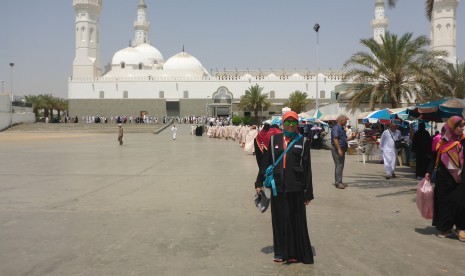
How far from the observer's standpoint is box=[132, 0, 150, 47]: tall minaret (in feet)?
240

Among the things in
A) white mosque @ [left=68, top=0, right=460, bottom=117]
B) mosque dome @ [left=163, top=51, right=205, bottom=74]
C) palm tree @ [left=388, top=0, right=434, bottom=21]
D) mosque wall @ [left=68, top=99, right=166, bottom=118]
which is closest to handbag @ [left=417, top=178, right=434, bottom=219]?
palm tree @ [left=388, top=0, right=434, bottom=21]

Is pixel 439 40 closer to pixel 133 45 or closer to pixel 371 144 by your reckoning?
pixel 371 144

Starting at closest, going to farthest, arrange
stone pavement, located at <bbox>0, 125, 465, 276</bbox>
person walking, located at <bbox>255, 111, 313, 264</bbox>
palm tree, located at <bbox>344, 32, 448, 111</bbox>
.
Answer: stone pavement, located at <bbox>0, 125, 465, 276</bbox>
person walking, located at <bbox>255, 111, 313, 264</bbox>
palm tree, located at <bbox>344, 32, 448, 111</bbox>

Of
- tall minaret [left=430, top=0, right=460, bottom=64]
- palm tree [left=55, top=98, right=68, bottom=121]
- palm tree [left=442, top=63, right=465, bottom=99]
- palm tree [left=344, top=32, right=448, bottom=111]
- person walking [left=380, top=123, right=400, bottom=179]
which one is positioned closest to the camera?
person walking [left=380, top=123, right=400, bottom=179]

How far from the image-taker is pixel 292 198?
419 centimetres

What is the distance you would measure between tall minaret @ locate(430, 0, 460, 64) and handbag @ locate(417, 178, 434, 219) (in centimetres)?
4737

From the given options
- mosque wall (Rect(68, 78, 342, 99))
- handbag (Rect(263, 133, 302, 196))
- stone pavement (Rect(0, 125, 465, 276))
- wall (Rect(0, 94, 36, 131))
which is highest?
mosque wall (Rect(68, 78, 342, 99))

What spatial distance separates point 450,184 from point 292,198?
206 cm

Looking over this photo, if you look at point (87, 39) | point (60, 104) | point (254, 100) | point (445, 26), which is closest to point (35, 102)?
point (60, 104)

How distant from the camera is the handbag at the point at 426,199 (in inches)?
206

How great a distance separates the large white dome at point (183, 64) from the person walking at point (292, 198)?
58.9 meters

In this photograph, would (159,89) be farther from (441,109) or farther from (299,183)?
(299,183)

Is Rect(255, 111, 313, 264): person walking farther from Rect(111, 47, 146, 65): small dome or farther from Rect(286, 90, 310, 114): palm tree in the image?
Rect(111, 47, 146, 65): small dome

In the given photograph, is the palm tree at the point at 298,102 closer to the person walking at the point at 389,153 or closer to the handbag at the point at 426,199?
the person walking at the point at 389,153
